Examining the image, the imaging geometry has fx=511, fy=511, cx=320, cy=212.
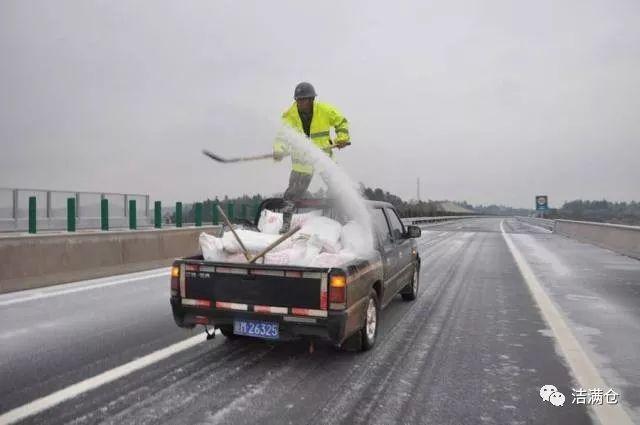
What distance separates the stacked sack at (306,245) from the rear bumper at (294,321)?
0.57m

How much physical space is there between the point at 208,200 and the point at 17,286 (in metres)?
10.2

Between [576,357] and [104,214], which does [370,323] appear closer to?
[576,357]

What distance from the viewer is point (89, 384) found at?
4133mm

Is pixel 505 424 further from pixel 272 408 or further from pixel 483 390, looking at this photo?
pixel 272 408

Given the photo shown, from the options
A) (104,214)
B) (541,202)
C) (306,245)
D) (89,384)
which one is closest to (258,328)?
(306,245)

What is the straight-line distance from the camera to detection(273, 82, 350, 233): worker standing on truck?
21.7 feet

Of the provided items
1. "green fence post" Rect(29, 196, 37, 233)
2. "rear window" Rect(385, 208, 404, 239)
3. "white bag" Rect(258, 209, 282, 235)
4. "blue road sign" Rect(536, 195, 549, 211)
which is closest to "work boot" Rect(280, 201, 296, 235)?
"white bag" Rect(258, 209, 282, 235)

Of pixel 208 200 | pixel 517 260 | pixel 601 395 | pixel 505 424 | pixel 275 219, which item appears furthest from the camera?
pixel 208 200

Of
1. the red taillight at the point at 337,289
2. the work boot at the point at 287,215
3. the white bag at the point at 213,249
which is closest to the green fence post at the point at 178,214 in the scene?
the work boot at the point at 287,215

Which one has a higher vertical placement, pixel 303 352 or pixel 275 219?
pixel 275 219

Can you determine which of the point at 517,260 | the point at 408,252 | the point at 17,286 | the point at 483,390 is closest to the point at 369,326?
the point at 483,390

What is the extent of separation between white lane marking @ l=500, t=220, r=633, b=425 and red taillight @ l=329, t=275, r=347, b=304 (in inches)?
81.4

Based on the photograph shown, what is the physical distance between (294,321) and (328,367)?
59 cm

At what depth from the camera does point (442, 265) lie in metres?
12.9
